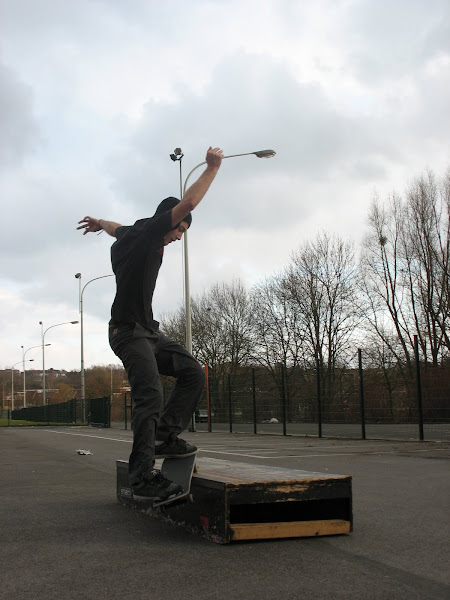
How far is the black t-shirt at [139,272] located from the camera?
3.68 metres

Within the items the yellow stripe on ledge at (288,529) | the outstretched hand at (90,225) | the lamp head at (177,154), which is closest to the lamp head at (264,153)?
the lamp head at (177,154)

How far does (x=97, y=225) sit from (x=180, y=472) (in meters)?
1.96

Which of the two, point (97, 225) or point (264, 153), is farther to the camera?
point (264, 153)

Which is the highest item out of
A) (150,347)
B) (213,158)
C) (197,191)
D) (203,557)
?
(213,158)

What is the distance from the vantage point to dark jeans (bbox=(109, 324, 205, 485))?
350cm

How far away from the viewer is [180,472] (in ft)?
11.9

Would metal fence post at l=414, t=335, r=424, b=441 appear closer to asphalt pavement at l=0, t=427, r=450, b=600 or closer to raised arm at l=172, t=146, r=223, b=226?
asphalt pavement at l=0, t=427, r=450, b=600

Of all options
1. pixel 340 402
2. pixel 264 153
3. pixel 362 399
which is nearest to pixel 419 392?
pixel 362 399

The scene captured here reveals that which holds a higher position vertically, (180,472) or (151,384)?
(151,384)

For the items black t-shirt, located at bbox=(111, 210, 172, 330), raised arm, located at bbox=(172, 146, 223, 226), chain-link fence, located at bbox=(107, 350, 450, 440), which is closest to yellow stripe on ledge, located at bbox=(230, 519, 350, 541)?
black t-shirt, located at bbox=(111, 210, 172, 330)

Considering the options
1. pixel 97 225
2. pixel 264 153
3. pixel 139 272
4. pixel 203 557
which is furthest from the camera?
pixel 264 153

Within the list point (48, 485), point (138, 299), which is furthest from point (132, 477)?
point (48, 485)

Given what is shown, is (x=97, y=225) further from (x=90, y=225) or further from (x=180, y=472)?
(x=180, y=472)

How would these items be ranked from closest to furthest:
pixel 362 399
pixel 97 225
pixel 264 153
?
pixel 97 225 < pixel 362 399 < pixel 264 153
